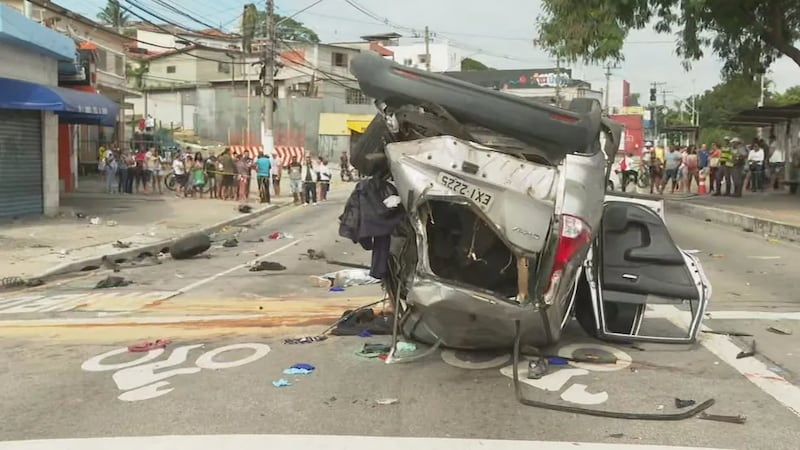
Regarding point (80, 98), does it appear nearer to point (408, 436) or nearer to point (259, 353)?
point (259, 353)

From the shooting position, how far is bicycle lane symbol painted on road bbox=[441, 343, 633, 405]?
530 centimetres

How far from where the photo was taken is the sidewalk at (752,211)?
16.7 m

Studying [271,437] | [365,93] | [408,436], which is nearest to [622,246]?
[365,93]

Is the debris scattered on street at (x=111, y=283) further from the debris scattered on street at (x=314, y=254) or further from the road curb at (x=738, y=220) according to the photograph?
the road curb at (x=738, y=220)

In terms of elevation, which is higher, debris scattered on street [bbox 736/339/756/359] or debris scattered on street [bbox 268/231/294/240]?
debris scattered on street [bbox 736/339/756/359]

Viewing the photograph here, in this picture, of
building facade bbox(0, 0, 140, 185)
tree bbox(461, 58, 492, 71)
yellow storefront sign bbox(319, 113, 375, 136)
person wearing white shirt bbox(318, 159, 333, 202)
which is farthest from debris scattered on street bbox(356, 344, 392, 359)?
tree bbox(461, 58, 492, 71)

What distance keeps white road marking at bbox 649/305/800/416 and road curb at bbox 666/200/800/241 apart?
9.71 m

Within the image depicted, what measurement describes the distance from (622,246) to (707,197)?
66.7ft

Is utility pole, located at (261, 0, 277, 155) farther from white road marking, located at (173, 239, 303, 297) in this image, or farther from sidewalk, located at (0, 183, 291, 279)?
white road marking, located at (173, 239, 303, 297)

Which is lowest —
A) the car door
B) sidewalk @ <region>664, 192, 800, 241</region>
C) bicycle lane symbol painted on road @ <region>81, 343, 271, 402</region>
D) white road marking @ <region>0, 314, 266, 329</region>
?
white road marking @ <region>0, 314, 266, 329</region>

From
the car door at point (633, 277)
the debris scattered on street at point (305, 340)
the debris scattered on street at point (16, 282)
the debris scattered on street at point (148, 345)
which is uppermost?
the car door at point (633, 277)

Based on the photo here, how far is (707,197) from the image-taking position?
25.3 m

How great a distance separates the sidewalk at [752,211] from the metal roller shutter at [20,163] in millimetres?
16880

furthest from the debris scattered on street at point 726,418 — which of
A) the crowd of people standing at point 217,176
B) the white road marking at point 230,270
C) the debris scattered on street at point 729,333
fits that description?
the crowd of people standing at point 217,176
